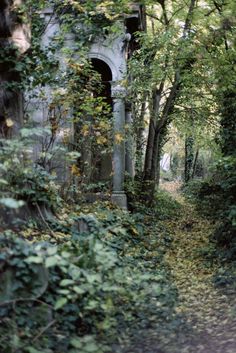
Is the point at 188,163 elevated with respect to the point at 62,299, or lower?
elevated

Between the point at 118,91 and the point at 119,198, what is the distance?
3.11 meters

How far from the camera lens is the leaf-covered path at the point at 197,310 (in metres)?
4.76

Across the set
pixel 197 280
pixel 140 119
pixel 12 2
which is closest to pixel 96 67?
pixel 140 119

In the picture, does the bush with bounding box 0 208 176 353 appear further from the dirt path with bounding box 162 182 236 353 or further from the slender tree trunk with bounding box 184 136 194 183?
the slender tree trunk with bounding box 184 136 194 183

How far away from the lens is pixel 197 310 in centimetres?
610

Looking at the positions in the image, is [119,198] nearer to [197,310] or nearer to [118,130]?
[118,130]

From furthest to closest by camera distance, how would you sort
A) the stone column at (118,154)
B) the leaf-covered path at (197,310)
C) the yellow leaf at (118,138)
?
the stone column at (118,154) → the yellow leaf at (118,138) → the leaf-covered path at (197,310)

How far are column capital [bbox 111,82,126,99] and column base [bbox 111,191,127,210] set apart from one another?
278 cm

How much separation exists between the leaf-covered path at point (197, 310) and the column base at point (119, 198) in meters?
2.38

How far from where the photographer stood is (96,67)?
16109mm

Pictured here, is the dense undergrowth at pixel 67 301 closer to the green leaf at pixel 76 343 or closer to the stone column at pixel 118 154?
the green leaf at pixel 76 343

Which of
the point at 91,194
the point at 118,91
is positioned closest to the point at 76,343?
the point at 91,194

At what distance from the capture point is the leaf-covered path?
187 inches

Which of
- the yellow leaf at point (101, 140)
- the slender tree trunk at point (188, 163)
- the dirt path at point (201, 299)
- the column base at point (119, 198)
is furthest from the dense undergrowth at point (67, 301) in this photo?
A: the slender tree trunk at point (188, 163)
